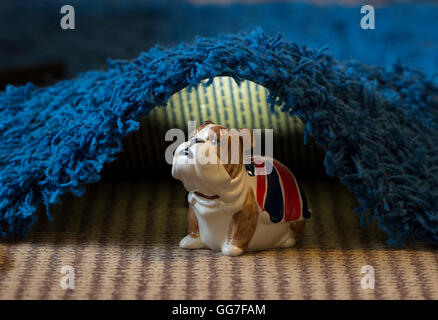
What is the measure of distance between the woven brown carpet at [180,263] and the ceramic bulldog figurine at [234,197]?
22mm

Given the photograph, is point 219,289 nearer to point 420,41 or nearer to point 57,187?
point 57,187

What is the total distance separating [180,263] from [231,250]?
72mm

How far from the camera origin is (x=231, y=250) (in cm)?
82

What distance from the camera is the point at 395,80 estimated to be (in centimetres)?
117

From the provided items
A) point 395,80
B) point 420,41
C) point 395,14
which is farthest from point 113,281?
point 395,14

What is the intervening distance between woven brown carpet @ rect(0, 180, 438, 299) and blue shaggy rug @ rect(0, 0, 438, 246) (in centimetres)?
5

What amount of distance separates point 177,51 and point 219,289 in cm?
35

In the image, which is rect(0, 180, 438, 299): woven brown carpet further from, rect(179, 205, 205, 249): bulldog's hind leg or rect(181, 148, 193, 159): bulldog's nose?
rect(181, 148, 193, 159): bulldog's nose

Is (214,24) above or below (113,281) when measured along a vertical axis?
above

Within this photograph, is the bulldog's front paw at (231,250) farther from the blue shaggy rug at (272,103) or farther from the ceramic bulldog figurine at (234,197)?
the blue shaggy rug at (272,103)

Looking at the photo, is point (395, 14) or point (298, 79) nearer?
point (298, 79)
